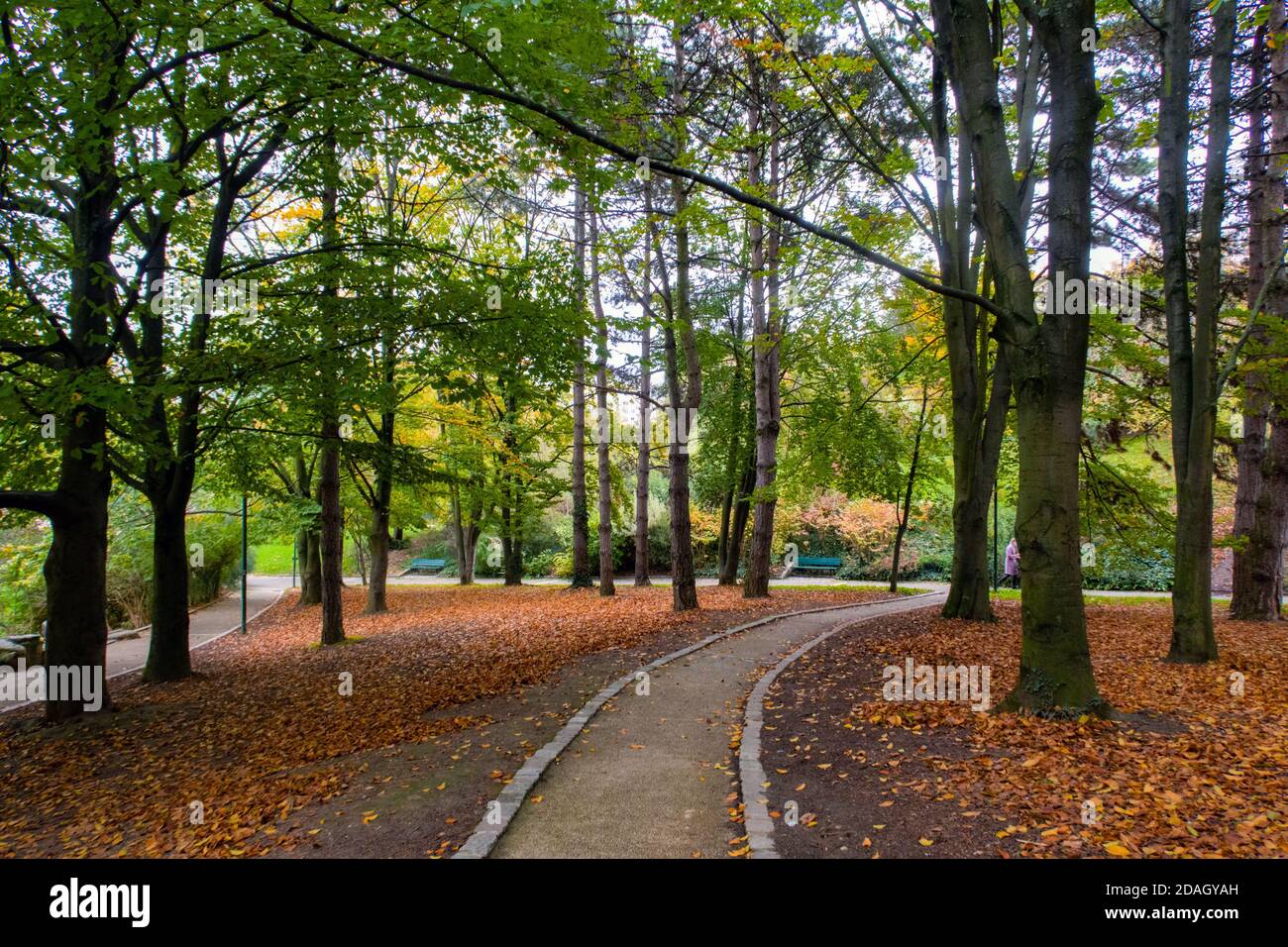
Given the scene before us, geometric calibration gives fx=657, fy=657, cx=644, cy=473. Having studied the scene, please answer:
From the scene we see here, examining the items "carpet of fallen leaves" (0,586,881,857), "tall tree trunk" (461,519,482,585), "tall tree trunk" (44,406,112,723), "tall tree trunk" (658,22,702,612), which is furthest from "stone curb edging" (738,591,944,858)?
"tall tree trunk" (461,519,482,585)

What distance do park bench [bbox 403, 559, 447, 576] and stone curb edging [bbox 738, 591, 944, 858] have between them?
32.7 metres

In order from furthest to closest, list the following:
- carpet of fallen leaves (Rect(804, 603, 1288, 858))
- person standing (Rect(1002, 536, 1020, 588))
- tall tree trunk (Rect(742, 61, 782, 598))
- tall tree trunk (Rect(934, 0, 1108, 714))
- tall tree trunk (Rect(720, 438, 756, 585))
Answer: person standing (Rect(1002, 536, 1020, 588))
tall tree trunk (Rect(720, 438, 756, 585))
tall tree trunk (Rect(742, 61, 782, 598))
tall tree trunk (Rect(934, 0, 1108, 714))
carpet of fallen leaves (Rect(804, 603, 1288, 858))

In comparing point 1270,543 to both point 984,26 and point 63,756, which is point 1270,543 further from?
point 63,756

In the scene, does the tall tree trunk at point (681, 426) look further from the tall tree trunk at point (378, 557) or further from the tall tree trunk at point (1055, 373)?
the tall tree trunk at point (1055, 373)

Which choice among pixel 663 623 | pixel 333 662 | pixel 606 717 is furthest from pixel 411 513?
pixel 606 717

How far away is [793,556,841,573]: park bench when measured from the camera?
100 feet

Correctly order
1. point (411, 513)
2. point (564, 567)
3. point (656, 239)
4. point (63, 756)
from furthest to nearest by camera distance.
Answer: point (564, 567)
point (411, 513)
point (656, 239)
point (63, 756)

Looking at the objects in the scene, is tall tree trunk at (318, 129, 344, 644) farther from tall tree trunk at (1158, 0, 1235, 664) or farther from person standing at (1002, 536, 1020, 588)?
person standing at (1002, 536, 1020, 588)

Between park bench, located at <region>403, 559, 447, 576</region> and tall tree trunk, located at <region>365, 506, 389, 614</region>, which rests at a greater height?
tall tree trunk, located at <region>365, 506, 389, 614</region>

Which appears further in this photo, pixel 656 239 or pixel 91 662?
pixel 656 239

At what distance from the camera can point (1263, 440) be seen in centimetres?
1136

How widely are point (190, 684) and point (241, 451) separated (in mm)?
3584

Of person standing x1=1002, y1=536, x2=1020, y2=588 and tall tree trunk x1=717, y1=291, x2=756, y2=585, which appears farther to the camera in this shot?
person standing x1=1002, y1=536, x2=1020, y2=588

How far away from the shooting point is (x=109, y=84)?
20.7 feet
